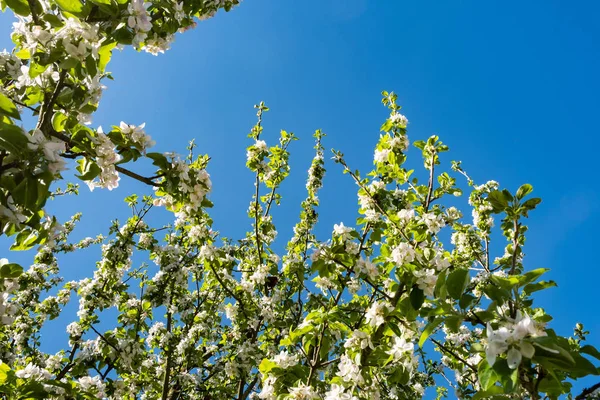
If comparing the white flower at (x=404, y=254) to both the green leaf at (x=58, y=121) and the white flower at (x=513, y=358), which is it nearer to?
the white flower at (x=513, y=358)

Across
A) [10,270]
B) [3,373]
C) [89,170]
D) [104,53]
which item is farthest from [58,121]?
[3,373]

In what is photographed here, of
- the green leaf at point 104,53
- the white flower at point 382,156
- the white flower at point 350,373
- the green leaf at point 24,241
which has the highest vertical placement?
the white flower at point 382,156

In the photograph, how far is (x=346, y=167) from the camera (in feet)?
14.5

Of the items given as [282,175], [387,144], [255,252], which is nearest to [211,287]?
[255,252]

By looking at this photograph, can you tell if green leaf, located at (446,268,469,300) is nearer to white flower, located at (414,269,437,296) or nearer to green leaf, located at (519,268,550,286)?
green leaf, located at (519,268,550,286)

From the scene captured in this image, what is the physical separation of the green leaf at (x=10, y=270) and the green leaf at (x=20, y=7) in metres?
1.38

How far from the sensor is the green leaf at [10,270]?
2268 mm

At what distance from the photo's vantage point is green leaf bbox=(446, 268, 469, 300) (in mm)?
1674

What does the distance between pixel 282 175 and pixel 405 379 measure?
3506 mm

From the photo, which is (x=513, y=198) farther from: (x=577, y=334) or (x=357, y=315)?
(x=577, y=334)

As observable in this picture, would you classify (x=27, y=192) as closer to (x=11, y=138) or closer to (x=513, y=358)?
(x=11, y=138)

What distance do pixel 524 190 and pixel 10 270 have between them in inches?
128

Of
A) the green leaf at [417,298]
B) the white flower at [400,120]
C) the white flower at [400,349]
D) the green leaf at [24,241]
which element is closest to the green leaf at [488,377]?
the green leaf at [417,298]

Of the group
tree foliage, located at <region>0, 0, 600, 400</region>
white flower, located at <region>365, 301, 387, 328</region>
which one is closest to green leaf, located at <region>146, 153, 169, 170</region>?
tree foliage, located at <region>0, 0, 600, 400</region>
